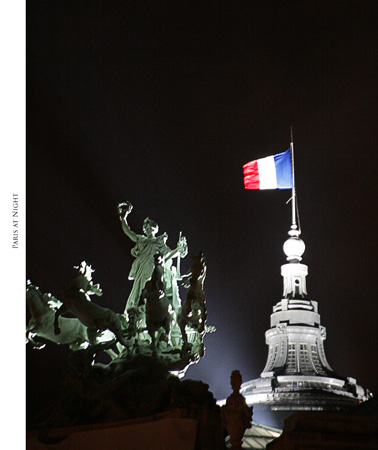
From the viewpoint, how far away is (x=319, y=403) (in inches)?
1048

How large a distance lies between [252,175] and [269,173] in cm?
69

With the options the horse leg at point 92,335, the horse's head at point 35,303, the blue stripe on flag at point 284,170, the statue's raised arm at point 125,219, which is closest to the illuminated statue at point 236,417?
the horse leg at point 92,335

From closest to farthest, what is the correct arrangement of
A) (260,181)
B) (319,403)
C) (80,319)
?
(80,319) → (319,403) → (260,181)

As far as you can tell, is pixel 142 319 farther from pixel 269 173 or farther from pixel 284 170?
pixel 284 170

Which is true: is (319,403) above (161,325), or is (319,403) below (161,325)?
below

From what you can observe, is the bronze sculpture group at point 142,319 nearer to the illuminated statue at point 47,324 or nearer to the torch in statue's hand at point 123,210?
the illuminated statue at point 47,324

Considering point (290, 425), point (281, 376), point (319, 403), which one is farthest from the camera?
point (281, 376)

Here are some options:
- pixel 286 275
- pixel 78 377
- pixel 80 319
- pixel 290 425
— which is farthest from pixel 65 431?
pixel 286 275

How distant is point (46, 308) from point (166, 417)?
20.1 ft

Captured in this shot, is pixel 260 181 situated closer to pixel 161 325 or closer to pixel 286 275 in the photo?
pixel 286 275

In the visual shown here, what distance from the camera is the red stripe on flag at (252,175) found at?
30.8 m

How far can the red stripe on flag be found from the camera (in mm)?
30781

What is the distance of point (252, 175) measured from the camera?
30844mm

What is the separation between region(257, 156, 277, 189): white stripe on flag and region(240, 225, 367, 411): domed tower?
102 inches
